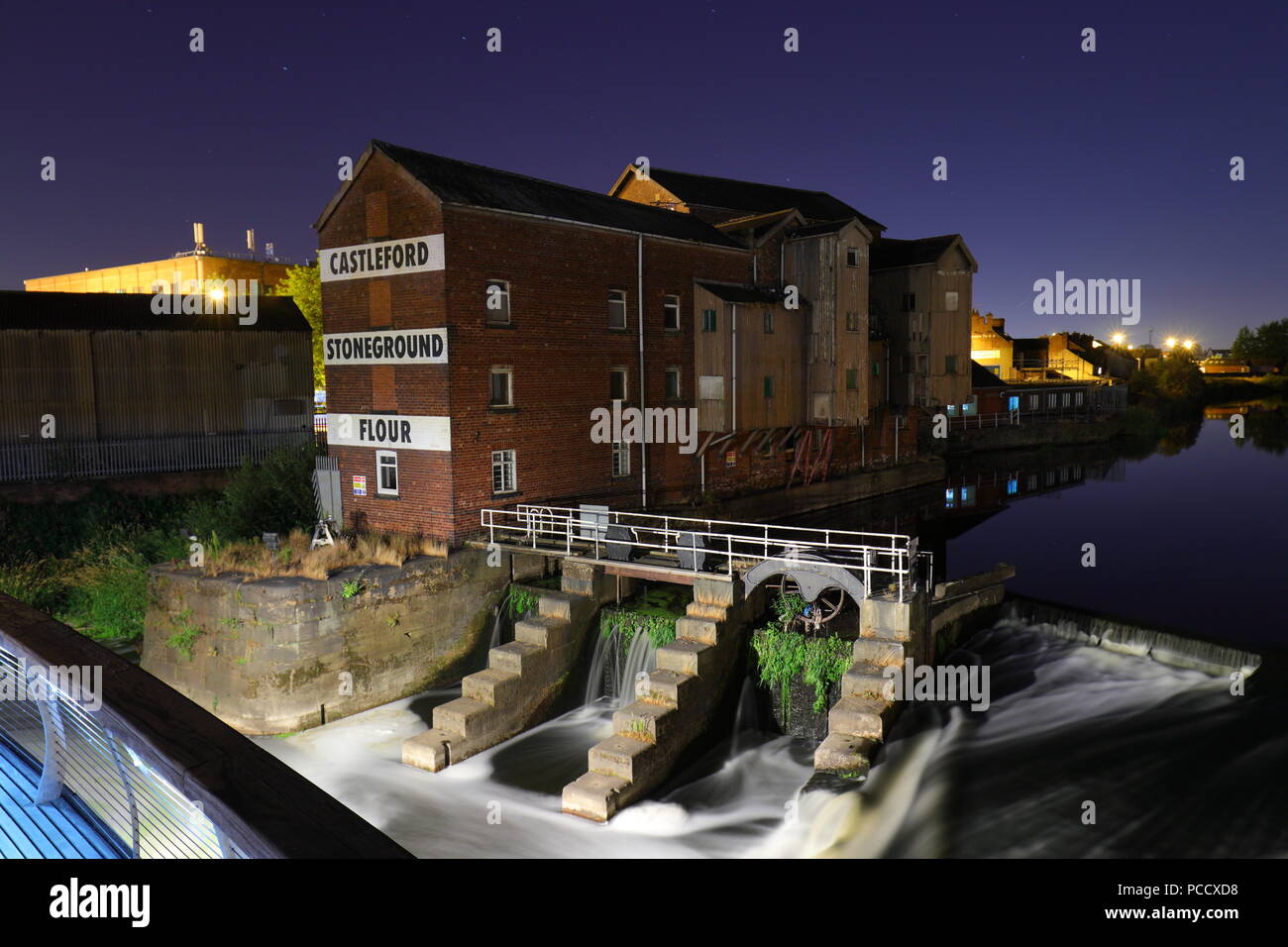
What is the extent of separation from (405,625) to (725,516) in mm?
13338

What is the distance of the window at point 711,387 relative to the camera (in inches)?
1124

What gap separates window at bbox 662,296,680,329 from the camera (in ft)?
91.2

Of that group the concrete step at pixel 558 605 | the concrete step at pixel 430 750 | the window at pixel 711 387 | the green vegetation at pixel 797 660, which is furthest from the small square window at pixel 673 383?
the concrete step at pixel 430 750

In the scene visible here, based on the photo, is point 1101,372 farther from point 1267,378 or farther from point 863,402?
point 863,402

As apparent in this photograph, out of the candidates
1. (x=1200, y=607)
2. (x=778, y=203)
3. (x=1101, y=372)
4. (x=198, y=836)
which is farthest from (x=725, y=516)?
(x=1101, y=372)

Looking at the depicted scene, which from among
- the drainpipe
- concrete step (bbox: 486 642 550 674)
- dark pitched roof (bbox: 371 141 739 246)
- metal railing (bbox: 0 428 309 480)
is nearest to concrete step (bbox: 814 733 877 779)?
concrete step (bbox: 486 642 550 674)

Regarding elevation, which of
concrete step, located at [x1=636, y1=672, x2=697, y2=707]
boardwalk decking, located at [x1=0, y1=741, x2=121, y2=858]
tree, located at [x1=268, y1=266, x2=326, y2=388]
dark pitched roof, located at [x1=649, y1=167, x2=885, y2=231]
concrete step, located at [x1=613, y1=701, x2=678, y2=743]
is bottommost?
concrete step, located at [x1=613, y1=701, x2=678, y2=743]

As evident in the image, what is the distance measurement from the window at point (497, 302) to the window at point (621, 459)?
5.42 metres

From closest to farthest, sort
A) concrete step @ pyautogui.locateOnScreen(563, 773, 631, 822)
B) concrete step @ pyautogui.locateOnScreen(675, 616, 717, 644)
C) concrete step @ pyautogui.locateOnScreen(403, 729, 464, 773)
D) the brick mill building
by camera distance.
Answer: concrete step @ pyautogui.locateOnScreen(563, 773, 631, 822), concrete step @ pyautogui.locateOnScreen(403, 729, 464, 773), concrete step @ pyautogui.locateOnScreen(675, 616, 717, 644), the brick mill building

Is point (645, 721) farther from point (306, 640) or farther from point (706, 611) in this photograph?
point (306, 640)

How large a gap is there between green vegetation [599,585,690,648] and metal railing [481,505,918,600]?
3.43 ft

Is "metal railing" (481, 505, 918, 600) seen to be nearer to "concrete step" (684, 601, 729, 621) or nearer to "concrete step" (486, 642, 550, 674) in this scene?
"concrete step" (684, 601, 729, 621)

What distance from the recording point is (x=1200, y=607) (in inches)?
966

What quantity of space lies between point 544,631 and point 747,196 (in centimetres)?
3123
